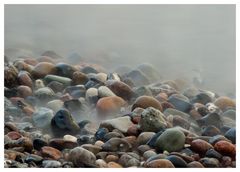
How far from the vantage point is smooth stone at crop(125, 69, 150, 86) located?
4.50m

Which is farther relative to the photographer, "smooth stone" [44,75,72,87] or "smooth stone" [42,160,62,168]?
"smooth stone" [44,75,72,87]

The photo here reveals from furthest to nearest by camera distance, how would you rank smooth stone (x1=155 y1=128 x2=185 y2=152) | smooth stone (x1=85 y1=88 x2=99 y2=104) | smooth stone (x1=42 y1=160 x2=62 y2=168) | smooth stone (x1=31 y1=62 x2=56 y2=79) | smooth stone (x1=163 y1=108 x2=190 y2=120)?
smooth stone (x1=31 y1=62 x2=56 y2=79), smooth stone (x1=85 y1=88 x2=99 y2=104), smooth stone (x1=163 y1=108 x2=190 y2=120), smooth stone (x1=155 y1=128 x2=185 y2=152), smooth stone (x1=42 y1=160 x2=62 y2=168)

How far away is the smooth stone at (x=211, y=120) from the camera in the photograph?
12.7 ft

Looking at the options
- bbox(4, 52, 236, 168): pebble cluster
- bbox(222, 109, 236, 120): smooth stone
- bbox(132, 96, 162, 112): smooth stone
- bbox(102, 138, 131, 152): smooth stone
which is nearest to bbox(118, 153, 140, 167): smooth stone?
bbox(4, 52, 236, 168): pebble cluster

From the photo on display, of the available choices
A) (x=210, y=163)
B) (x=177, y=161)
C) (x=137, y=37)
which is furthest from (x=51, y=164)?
(x=137, y=37)

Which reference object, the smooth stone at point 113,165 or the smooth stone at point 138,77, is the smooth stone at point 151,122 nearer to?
the smooth stone at point 113,165

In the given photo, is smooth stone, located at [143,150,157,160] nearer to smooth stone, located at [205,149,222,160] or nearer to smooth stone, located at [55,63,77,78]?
smooth stone, located at [205,149,222,160]

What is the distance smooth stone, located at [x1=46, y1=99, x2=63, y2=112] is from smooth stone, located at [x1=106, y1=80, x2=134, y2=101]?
42 cm

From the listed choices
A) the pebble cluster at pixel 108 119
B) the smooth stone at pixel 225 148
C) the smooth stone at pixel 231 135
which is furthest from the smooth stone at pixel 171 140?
the smooth stone at pixel 231 135

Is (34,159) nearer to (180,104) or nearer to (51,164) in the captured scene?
(51,164)

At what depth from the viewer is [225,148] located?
342cm

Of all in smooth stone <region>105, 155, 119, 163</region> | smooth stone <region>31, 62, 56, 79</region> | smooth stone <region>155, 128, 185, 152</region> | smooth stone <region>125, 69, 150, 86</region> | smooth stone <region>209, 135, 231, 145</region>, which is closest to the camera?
smooth stone <region>105, 155, 119, 163</region>

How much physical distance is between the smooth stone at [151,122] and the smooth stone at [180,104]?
471 mm
